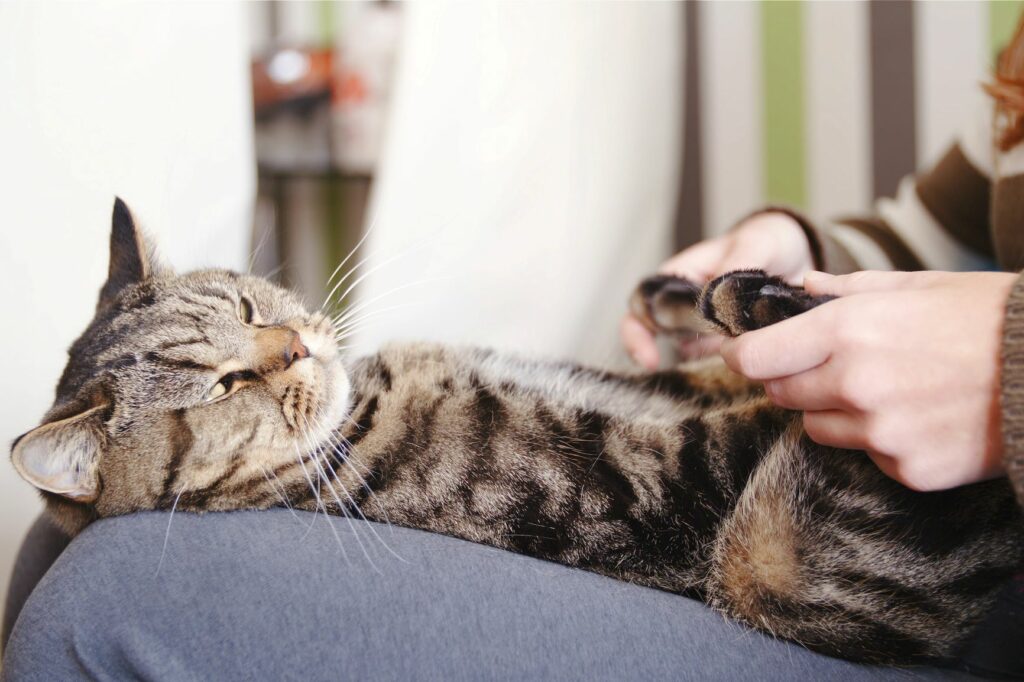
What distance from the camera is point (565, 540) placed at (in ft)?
2.42

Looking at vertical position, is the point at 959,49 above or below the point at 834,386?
above

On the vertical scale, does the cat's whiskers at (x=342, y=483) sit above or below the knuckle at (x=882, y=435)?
below

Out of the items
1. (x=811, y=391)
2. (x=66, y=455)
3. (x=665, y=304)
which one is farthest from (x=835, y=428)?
(x=66, y=455)

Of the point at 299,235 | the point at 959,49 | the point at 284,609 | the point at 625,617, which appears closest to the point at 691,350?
the point at 625,617

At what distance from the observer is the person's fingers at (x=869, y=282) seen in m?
0.66

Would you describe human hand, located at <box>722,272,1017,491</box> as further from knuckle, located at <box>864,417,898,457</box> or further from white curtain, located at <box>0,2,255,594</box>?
white curtain, located at <box>0,2,255,594</box>

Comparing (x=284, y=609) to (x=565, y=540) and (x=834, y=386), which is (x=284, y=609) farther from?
(x=834, y=386)

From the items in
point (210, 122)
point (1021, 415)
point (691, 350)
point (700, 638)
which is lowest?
point (700, 638)

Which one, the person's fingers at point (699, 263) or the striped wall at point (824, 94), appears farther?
the striped wall at point (824, 94)

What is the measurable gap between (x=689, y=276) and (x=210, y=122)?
2.96ft

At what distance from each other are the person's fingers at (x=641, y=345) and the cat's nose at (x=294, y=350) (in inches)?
19.9

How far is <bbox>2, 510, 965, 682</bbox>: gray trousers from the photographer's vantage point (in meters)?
0.60

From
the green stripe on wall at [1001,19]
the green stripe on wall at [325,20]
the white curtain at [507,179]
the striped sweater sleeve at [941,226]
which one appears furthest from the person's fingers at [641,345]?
the green stripe on wall at [325,20]

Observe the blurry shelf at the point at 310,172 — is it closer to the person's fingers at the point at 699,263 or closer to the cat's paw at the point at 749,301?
the person's fingers at the point at 699,263
